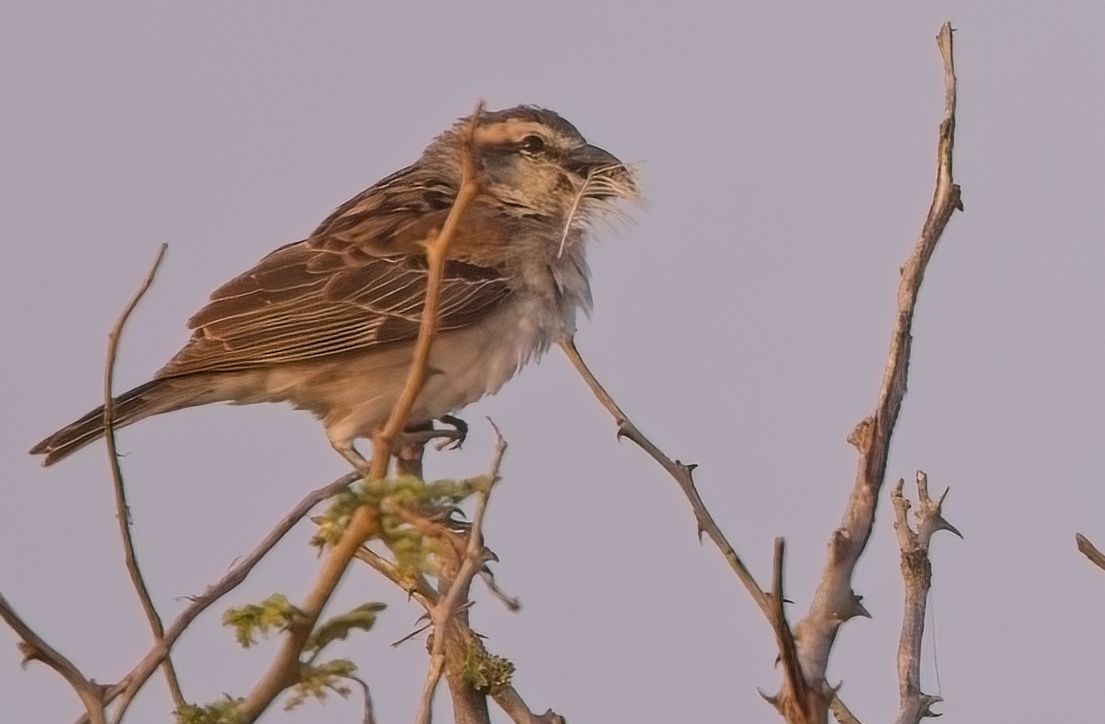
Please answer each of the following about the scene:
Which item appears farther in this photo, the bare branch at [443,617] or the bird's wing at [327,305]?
the bird's wing at [327,305]

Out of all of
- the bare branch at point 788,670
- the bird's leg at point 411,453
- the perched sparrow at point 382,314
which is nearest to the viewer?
the bare branch at point 788,670

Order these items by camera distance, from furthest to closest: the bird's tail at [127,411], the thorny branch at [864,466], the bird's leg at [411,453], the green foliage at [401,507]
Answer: the bird's tail at [127,411], the bird's leg at [411,453], the thorny branch at [864,466], the green foliage at [401,507]

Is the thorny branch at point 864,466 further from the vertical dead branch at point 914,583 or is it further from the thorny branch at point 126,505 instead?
the thorny branch at point 126,505

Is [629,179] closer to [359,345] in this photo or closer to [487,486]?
[359,345]

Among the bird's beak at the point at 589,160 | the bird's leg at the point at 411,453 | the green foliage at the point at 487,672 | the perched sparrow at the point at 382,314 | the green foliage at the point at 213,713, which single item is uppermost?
the bird's beak at the point at 589,160

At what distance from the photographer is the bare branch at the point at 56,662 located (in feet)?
8.09

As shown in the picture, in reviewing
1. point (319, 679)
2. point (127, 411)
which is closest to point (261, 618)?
point (319, 679)

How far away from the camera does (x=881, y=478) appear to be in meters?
3.77

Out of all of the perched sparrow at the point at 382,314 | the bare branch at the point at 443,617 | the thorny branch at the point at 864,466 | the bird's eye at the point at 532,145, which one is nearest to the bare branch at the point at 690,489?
the thorny branch at the point at 864,466

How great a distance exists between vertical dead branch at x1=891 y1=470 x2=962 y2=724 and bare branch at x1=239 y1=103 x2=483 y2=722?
1469mm

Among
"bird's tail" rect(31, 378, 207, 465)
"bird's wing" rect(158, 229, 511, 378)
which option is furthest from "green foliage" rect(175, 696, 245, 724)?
"bird's wing" rect(158, 229, 511, 378)

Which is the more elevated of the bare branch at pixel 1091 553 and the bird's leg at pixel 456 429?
the bird's leg at pixel 456 429

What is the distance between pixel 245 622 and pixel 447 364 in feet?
14.5

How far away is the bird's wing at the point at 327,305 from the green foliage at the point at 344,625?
4.29 m
